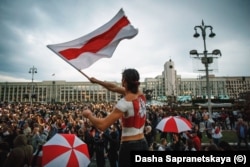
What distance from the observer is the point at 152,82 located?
16050cm

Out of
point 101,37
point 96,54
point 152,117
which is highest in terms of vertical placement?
point 101,37

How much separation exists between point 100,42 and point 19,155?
3.24 m

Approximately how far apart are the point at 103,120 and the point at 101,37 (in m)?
2.07

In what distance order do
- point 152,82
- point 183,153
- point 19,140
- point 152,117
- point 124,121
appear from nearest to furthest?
point 124,121
point 183,153
point 19,140
point 152,117
point 152,82

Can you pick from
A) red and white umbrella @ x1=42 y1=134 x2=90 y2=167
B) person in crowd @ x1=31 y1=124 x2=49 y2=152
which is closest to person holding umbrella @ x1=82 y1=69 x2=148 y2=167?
red and white umbrella @ x1=42 y1=134 x2=90 y2=167

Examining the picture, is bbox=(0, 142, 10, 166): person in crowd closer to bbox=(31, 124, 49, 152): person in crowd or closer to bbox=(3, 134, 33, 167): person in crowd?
Answer: bbox=(3, 134, 33, 167): person in crowd

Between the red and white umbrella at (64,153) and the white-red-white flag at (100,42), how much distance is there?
1.43 m

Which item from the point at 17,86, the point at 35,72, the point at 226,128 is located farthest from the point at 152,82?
the point at 226,128

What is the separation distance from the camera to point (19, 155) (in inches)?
206

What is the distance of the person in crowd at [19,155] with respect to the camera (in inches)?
200

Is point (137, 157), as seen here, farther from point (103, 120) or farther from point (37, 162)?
point (37, 162)

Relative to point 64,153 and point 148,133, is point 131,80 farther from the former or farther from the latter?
point 148,133

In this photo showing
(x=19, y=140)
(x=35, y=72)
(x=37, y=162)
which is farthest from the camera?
(x=35, y=72)

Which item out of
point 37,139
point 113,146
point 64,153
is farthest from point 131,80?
point 37,139
